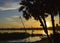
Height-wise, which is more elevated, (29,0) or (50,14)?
(29,0)

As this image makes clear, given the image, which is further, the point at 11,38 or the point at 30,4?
the point at 11,38

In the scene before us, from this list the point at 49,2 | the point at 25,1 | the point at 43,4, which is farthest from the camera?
the point at 25,1

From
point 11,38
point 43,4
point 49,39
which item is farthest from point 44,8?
point 11,38

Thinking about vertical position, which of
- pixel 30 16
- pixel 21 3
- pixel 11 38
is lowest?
pixel 11 38

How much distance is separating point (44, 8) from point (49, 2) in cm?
425

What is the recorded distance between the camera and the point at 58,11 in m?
35.9

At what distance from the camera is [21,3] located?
136 feet

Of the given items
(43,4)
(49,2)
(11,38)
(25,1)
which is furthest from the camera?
(11,38)

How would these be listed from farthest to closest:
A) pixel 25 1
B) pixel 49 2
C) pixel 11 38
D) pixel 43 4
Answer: pixel 11 38
pixel 25 1
pixel 43 4
pixel 49 2

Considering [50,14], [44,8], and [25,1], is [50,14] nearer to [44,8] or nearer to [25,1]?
[44,8]

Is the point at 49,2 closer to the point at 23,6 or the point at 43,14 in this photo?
the point at 43,14

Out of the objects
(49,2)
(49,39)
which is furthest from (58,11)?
(49,39)

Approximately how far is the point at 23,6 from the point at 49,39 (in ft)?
27.4

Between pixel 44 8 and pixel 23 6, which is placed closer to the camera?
pixel 44 8
